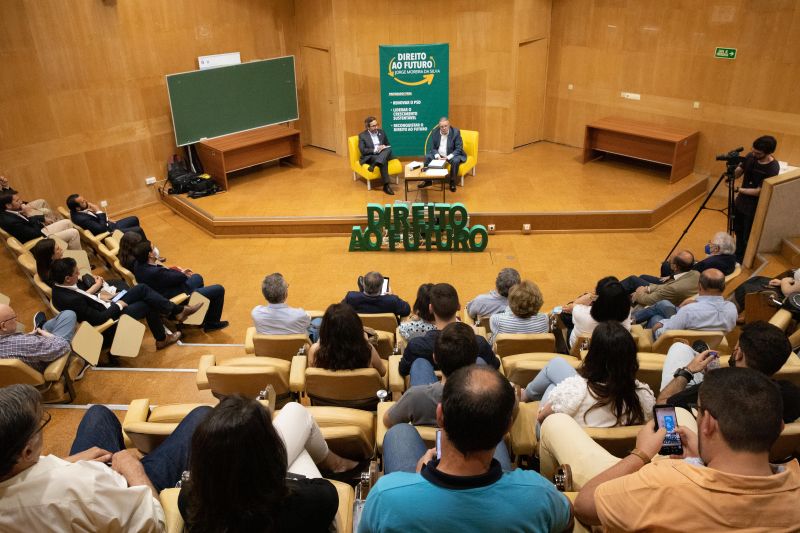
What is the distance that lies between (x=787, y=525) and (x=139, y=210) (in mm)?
8903

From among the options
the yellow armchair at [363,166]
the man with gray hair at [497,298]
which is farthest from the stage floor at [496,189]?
the man with gray hair at [497,298]

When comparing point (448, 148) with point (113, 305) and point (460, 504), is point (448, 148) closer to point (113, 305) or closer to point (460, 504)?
point (113, 305)

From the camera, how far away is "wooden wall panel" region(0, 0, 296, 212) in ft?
24.1

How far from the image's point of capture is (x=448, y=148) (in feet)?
28.6

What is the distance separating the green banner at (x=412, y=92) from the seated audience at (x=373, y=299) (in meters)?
5.07

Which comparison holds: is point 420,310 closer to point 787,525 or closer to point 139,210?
point 787,525

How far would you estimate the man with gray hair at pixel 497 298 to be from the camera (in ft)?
14.7

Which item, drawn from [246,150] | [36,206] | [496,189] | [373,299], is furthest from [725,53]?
[36,206]

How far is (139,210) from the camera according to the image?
28.9ft

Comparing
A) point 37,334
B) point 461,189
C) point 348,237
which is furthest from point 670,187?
point 37,334

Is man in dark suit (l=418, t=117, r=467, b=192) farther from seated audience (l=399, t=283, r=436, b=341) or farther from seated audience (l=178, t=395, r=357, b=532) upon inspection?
seated audience (l=178, t=395, r=357, b=532)

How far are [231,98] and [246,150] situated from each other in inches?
31.7

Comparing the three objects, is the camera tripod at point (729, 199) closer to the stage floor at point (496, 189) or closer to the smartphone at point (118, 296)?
the stage floor at point (496, 189)

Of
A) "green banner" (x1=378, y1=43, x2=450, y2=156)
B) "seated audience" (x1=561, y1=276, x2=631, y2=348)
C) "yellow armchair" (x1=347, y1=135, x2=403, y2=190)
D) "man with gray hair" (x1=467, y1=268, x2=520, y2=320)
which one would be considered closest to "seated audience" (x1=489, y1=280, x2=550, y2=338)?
"seated audience" (x1=561, y1=276, x2=631, y2=348)
